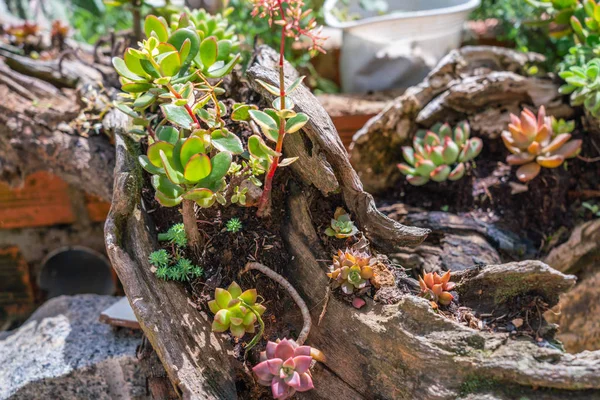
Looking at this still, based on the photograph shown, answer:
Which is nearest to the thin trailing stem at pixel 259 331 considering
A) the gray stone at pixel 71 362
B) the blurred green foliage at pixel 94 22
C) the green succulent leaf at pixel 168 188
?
the green succulent leaf at pixel 168 188

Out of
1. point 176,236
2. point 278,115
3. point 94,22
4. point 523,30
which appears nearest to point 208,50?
point 278,115

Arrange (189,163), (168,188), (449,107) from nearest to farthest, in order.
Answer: (189,163) < (168,188) < (449,107)

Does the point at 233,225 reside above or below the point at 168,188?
below

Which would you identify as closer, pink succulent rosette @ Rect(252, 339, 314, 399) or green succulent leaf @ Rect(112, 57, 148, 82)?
pink succulent rosette @ Rect(252, 339, 314, 399)

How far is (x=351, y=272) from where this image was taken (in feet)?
4.62

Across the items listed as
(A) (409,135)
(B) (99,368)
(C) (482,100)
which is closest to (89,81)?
(B) (99,368)

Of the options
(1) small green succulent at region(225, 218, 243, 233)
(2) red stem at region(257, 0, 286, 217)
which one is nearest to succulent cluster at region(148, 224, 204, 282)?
(1) small green succulent at region(225, 218, 243, 233)

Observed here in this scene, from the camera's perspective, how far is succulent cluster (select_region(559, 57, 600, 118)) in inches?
75.5

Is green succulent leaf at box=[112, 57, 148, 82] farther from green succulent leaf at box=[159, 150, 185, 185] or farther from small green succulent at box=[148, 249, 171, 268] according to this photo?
small green succulent at box=[148, 249, 171, 268]

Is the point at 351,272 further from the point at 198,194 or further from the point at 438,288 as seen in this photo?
the point at 198,194

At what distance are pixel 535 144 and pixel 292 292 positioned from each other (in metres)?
1.17

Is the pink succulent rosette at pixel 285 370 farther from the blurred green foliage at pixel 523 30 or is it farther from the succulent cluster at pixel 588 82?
the blurred green foliage at pixel 523 30

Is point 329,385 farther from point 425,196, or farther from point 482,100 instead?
point 482,100

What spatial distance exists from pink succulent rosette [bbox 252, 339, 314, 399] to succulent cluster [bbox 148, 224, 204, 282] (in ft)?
1.13
